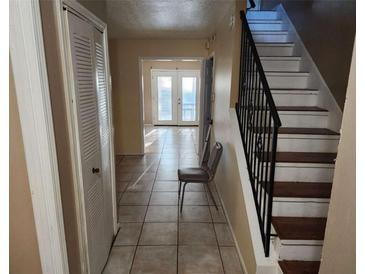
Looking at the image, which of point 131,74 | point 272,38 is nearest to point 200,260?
point 272,38

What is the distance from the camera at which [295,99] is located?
2.66 meters

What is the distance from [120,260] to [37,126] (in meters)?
1.61

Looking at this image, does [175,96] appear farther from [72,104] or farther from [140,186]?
[72,104]

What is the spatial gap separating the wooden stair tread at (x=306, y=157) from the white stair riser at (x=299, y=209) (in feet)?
1.22

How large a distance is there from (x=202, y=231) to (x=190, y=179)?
65 cm

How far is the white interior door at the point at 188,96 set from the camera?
8.16 metres

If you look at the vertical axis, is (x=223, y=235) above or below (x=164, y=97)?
below

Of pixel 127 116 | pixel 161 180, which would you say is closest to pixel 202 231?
pixel 161 180

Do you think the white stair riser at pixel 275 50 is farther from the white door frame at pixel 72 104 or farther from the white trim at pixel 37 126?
the white trim at pixel 37 126

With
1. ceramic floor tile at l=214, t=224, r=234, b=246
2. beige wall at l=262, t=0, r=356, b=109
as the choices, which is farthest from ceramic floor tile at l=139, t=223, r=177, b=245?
beige wall at l=262, t=0, r=356, b=109

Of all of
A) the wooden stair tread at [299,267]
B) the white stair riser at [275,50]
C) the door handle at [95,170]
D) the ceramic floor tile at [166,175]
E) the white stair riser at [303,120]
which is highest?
the white stair riser at [275,50]

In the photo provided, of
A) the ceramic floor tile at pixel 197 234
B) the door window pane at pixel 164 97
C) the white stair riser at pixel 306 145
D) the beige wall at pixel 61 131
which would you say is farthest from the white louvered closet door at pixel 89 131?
the door window pane at pixel 164 97

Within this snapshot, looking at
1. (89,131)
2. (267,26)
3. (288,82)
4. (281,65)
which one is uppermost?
(267,26)

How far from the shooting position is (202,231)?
257 cm
